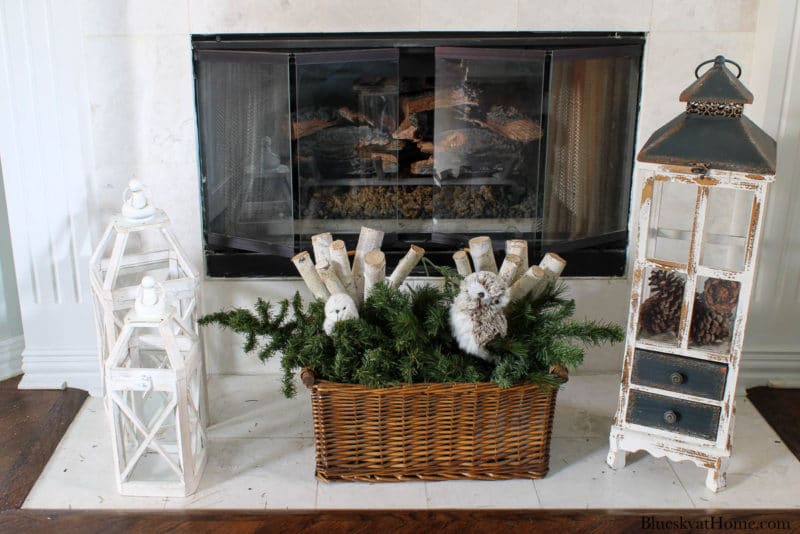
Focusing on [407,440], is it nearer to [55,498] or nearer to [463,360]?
[463,360]

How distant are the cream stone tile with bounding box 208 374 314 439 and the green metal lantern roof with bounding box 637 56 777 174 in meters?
1.17

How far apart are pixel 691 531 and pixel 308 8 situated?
5.32ft

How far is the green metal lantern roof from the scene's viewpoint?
174 centimetres

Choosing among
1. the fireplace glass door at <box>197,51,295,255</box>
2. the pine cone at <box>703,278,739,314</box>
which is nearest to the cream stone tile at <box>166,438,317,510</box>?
the fireplace glass door at <box>197,51,295,255</box>

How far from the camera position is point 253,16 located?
2225 millimetres

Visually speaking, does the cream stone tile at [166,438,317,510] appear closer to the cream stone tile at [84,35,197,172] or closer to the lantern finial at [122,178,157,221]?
the lantern finial at [122,178,157,221]

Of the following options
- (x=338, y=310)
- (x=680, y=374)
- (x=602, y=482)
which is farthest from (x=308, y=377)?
(x=680, y=374)

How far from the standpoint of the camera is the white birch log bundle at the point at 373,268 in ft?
6.41

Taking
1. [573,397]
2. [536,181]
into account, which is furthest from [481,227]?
[573,397]

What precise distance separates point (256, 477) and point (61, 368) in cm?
81

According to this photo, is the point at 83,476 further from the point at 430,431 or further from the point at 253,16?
the point at 253,16

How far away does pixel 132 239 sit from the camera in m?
2.39

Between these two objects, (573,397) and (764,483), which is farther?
(573,397)

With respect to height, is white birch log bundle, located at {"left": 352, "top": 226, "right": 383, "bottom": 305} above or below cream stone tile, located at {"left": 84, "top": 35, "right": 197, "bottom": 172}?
below
